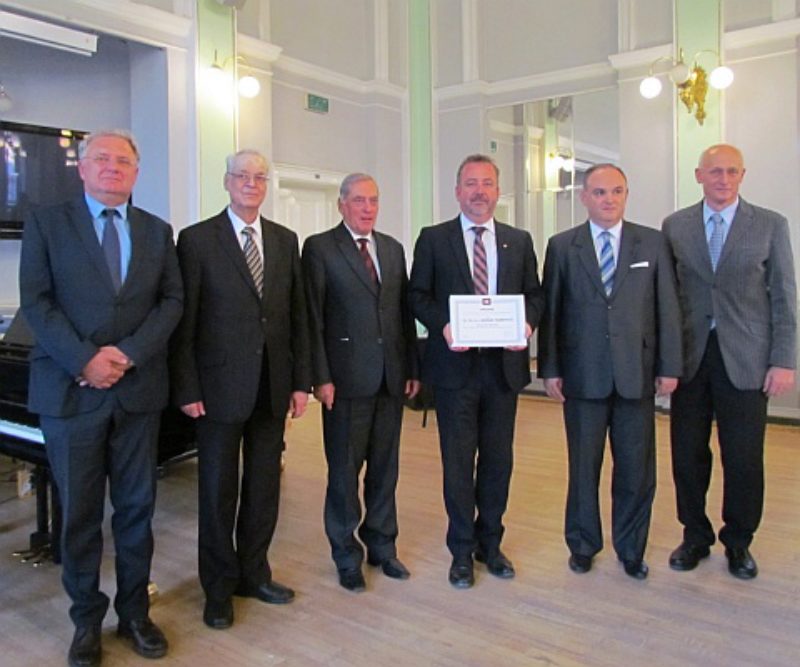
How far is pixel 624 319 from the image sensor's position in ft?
9.06

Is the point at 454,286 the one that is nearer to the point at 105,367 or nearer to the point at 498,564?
the point at 498,564

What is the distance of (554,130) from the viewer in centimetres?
816

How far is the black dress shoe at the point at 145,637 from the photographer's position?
7.68 ft

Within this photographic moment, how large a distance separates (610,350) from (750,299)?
563 mm

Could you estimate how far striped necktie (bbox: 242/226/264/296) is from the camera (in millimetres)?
2510

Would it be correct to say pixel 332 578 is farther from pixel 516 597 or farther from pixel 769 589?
pixel 769 589

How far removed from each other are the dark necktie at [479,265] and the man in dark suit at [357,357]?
0.90ft

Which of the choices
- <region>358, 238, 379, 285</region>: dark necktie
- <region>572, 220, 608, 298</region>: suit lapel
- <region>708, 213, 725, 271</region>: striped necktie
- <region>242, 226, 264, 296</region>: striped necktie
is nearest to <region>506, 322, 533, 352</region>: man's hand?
<region>572, 220, 608, 298</region>: suit lapel

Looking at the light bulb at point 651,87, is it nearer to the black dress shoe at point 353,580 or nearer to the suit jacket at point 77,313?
the black dress shoe at point 353,580

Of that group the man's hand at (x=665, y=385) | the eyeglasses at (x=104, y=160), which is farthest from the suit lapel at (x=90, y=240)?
the man's hand at (x=665, y=385)

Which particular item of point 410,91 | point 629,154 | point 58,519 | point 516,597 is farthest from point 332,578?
point 410,91

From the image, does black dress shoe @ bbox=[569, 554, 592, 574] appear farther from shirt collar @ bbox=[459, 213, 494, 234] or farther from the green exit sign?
the green exit sign

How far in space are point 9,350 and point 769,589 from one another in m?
A: 3.20

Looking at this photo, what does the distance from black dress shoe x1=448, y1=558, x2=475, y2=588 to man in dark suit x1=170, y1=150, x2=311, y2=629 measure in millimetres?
638
